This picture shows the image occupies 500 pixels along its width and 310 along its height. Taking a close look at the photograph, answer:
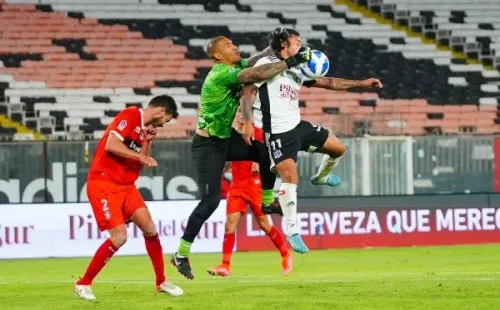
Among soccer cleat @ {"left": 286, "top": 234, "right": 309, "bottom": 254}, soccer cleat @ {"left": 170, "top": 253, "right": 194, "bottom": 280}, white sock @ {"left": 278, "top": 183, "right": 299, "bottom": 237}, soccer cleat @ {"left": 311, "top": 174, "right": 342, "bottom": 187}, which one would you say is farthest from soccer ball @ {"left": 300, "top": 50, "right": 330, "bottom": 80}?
soccer cleat @ {"left": 170, "top": 253, "right": 194, "bottom": 280}

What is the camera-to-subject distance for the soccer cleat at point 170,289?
41.4 ft

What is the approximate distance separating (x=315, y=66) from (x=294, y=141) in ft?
2.94

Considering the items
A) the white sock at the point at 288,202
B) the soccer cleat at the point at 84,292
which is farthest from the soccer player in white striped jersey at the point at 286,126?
the soccer cleat at the point at 84,292

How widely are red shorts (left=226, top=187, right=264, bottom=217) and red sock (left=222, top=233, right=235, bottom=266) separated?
42 centimetres

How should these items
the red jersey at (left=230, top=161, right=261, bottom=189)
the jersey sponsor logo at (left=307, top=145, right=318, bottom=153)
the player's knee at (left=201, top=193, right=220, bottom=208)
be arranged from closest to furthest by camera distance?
the player's knee at (left=201, top=193, right=220, bottom=208) < the jersey sponsor logo at (left=307, top=145, right=318, bottom=153) < the red jersey at (left=230, top=161, right=261, bottom=189)

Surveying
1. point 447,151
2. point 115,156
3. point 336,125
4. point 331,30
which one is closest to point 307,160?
point 336,125

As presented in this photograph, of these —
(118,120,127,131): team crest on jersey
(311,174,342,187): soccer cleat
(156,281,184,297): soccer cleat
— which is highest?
(118,120,127,131): team crest on jersey

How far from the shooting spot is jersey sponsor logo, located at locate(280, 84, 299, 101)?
1433cm

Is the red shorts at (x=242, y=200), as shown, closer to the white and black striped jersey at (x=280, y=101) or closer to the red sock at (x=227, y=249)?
the red sock at (x=227, y=249)

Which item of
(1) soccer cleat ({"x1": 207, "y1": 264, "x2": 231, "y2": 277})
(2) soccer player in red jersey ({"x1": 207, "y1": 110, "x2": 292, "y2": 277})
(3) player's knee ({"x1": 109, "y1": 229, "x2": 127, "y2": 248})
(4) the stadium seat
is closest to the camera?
(3) player's knee ({"x1": 109, "y1": 229, "x2": 127, "y2": 248})

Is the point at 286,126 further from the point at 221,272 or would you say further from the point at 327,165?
the point at 221,272

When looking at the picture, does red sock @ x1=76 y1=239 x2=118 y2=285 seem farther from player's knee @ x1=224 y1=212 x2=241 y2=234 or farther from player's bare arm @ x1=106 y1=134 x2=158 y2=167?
player's knee @ x1=224 y1=212 x2=241 y2=234

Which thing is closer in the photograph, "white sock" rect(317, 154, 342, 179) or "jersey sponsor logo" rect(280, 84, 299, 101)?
"jersey sponsor logo" rect(280, 84, 299, 101)

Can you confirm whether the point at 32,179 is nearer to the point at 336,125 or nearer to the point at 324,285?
the point at 336,125
